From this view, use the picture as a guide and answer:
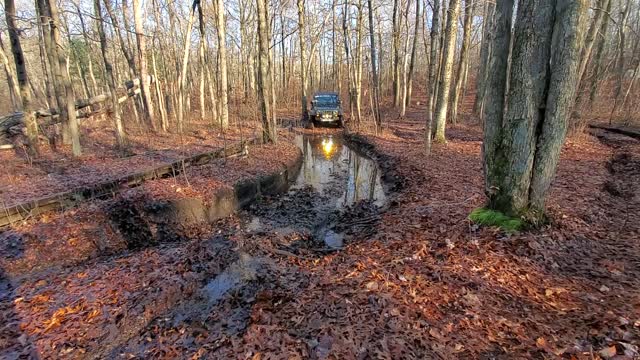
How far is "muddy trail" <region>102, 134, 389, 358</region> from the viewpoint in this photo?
3.51 m

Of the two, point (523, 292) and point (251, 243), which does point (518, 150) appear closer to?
point (523, 292)

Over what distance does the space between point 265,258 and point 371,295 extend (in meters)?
2.09

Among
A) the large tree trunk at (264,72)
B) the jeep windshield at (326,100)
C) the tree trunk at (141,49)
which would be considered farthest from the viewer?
the jeep windshield at (326,100)

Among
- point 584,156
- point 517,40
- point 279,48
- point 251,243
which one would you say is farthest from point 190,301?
point 279,48

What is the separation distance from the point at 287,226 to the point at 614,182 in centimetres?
790

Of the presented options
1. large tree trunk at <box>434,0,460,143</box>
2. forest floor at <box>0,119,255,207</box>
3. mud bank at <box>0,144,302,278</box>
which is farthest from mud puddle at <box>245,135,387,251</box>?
forest floor at <box>0,119,255,207</box>

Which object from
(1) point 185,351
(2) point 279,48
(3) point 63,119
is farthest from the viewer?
(2) point 279,48

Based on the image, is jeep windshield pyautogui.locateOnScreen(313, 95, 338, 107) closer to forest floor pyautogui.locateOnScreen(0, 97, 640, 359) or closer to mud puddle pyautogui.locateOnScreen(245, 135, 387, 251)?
mud puddle pyautogui.locateOnScreen(245, 135, 387, 251)

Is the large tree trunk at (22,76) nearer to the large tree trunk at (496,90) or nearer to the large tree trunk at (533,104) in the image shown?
the large tree trunk at (496,90)

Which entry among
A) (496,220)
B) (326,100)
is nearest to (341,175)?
(496,220)

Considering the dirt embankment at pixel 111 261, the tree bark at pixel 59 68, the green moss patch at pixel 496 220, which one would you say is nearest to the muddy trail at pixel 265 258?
the dirt embankment at pixel 111 261

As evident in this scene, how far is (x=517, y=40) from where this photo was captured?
14.2 feet

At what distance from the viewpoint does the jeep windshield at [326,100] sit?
2265cm

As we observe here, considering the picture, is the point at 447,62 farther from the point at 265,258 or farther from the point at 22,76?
the point at 22,76
